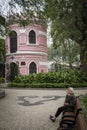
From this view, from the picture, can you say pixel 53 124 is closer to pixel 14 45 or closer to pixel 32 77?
pixel 32 77

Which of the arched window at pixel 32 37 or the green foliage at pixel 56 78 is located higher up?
the arched window at pixel 32 37

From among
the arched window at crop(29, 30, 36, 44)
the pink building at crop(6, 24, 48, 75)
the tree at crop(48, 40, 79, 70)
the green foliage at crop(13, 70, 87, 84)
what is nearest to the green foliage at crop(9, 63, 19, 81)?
the pink building at crop(6, 24, 48, 75)

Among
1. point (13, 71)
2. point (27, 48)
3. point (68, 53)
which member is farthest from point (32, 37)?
point (68, 53)

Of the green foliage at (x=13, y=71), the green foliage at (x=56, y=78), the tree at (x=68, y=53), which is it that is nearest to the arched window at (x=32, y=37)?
the green foliage at (x=13, y=71)

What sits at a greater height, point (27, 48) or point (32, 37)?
point (32, 37)

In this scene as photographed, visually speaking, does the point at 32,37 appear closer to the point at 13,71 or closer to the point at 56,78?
the point at 13,71

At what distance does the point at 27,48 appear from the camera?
118 ft

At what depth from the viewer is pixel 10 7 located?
13.4 meters

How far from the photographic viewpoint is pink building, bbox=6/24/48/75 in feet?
118

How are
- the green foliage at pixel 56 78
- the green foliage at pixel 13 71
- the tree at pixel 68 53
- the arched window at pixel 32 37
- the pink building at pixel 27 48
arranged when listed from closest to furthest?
the green foliage at pixel 56 78 < the green foliage at pixel 13 71 < the pink building at pixel 27 48 < the arched window at pixel 32 37 < the tree at pixel 68 53

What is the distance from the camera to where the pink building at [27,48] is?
3588 centimetres

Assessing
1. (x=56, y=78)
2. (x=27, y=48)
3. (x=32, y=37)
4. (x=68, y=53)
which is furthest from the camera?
(x=68, y=53)

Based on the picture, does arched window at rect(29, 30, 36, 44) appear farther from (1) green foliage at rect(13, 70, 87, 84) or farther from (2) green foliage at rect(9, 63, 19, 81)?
(1) green foliage at rect(13, 70, 87, 84)

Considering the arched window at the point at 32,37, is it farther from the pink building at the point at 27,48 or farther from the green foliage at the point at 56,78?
the green foliage at the point at 56,78
